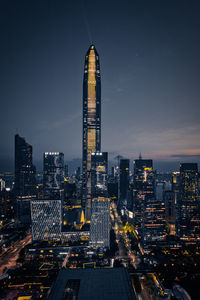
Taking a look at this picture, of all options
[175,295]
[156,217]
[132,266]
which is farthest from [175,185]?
[175,295]

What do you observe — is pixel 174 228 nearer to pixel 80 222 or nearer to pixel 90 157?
pixel 80 222

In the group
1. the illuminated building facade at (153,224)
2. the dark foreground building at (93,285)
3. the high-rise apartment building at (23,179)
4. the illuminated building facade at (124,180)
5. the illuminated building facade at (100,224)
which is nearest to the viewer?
the dark foreground building at (93,285)

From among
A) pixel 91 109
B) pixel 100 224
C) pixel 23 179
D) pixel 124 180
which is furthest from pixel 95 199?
pixel 124 180

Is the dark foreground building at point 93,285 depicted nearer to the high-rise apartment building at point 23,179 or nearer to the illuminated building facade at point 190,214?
the illuminated building facade at point 190,214

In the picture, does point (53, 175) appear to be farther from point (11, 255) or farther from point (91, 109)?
point (11, 255)

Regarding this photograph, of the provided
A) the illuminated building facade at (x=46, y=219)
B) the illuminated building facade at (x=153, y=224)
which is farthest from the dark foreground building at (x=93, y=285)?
the illuminated building facade at (x=46, y=219)

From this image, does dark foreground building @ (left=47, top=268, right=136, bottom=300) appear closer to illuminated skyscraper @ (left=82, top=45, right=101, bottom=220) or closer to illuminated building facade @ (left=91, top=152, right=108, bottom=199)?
illuminated building facade @ (left=91, top=152, right=108, bottom=199)
